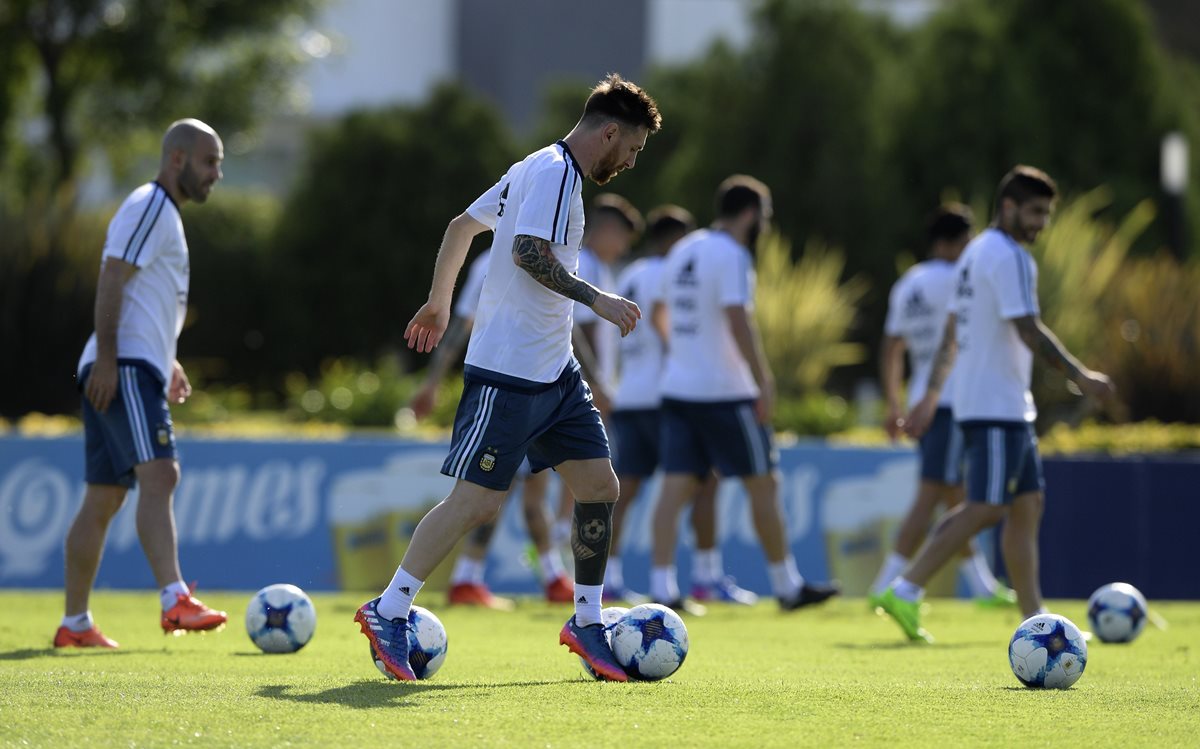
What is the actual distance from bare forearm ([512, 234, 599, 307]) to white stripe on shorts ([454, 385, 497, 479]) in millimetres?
481

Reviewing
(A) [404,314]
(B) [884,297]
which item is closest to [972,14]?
(B) [884,297]

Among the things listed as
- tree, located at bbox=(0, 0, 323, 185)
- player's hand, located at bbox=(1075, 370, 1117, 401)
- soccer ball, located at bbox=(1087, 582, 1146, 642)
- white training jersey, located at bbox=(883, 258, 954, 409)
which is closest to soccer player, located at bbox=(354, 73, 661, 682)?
player's hand, located at bbox=(1075, 370, 1117, 401)

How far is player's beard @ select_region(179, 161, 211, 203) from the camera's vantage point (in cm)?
802

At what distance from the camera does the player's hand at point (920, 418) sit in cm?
978

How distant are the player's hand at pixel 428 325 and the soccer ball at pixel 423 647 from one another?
0.99 metres

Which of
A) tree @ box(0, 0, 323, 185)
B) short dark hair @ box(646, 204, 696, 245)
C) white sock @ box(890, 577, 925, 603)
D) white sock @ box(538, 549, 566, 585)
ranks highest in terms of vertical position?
tree @ box(0, 0, 323, 185)

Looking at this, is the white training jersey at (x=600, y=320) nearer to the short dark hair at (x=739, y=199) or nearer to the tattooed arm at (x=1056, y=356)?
the short dark hair at (x=739, y=199)

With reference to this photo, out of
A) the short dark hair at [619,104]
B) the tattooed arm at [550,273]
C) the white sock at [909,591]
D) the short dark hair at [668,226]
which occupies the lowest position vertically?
the white sock at [909,591]

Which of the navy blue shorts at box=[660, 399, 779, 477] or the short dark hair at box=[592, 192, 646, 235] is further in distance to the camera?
the short dark hair at box=[592, 192, 646, 235]

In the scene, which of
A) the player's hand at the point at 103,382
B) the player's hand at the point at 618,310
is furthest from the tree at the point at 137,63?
the player's hand at the point at 618,310

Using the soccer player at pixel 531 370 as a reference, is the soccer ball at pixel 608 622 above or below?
below

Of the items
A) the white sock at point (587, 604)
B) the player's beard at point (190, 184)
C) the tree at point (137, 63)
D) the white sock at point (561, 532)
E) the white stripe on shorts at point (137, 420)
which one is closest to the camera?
the white sock at point (587, 604)

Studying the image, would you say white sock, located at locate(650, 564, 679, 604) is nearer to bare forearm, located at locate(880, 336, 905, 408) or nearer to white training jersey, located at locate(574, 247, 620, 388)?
white training jersey, located at locate(574, 247, 620, 388)

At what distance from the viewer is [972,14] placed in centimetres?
2680
